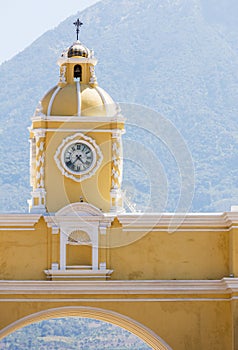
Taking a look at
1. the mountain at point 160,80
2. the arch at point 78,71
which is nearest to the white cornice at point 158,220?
the arch at point 78,71

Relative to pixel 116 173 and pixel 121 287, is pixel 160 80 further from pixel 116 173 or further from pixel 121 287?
pixel 121 287

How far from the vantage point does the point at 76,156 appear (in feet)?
120

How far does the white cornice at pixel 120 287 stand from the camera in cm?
3569

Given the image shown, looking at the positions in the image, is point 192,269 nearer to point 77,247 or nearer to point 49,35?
point 77,247

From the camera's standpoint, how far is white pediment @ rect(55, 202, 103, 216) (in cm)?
3594

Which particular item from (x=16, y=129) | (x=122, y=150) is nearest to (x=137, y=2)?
(x=16, y=129)

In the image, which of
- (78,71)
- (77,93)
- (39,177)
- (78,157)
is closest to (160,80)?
(78,71)

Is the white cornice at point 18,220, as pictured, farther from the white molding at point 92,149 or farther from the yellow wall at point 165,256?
the yellow wall at point 165,256

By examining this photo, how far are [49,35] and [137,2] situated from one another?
4.84 m

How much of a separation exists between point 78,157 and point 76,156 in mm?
54

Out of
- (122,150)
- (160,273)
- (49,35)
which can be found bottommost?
(160,273)

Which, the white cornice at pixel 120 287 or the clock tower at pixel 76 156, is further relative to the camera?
the clock tower at pixel 76 156

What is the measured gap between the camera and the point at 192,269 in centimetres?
3616

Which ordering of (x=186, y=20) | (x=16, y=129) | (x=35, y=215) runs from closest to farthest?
1. (x=35, y=215)
2. (x=16, y=129)
3. (x=186, y=20)
